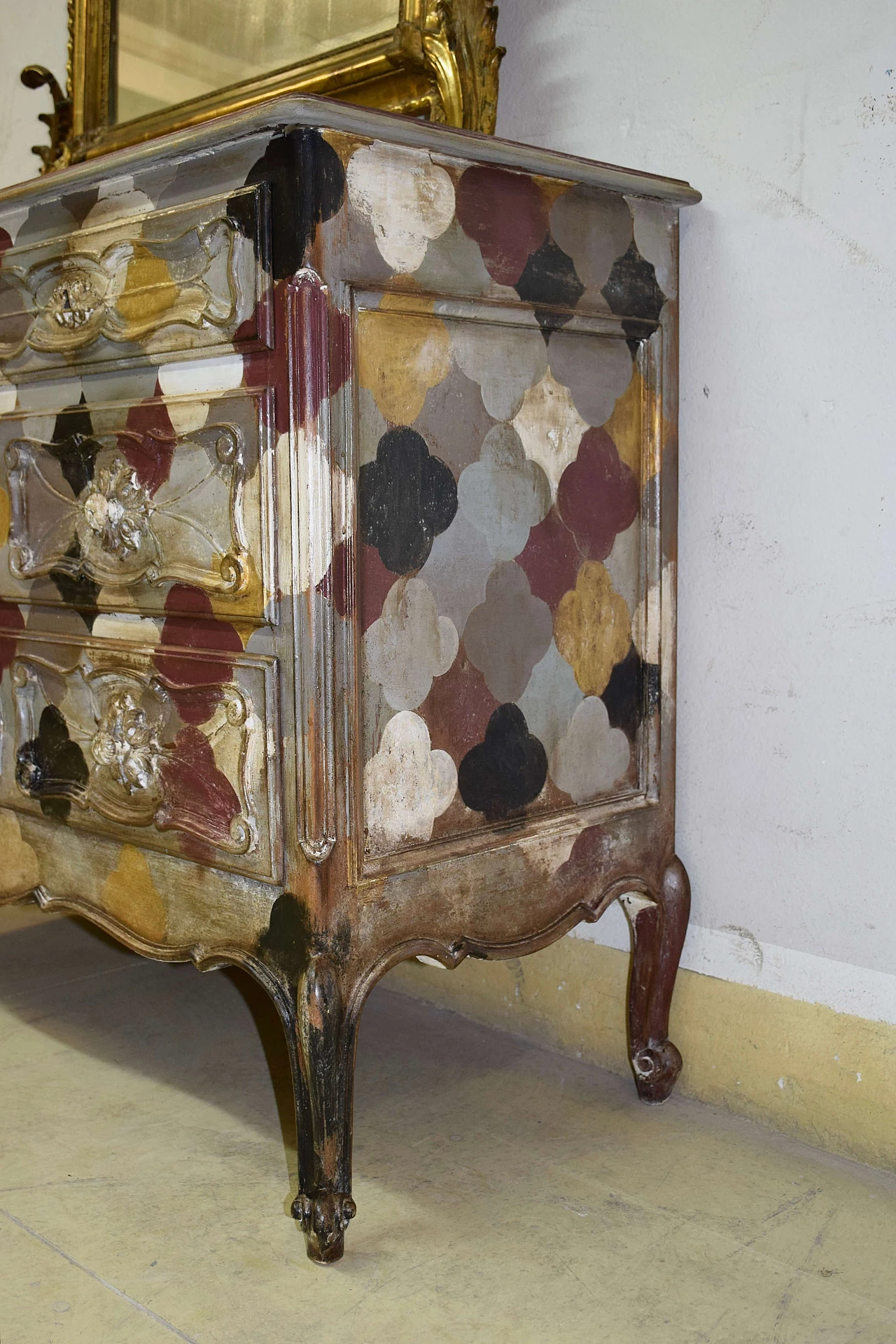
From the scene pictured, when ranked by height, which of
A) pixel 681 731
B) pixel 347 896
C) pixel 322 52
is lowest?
pixel 347 896

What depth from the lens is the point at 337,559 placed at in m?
1.44

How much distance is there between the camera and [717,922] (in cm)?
195

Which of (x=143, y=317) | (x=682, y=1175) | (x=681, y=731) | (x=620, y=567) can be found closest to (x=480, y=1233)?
(x=682, y=1175)

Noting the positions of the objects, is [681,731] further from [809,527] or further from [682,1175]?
[682,1175]

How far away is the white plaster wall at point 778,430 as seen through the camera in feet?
5.62

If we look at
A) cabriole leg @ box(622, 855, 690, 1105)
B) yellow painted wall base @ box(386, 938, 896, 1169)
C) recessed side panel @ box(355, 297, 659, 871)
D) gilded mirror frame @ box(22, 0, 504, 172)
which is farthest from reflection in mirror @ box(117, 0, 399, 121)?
yellow painted wall base @ box(386, 938, 896, 1169)

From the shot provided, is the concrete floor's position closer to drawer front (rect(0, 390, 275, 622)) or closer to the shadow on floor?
the shadow on floor

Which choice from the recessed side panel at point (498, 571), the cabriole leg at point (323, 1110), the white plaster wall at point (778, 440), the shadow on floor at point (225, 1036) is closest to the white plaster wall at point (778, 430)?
the white plaster wall at point (778, 440)

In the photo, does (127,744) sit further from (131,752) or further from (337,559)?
(337,559)

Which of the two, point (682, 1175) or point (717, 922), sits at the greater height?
point (717, 922)

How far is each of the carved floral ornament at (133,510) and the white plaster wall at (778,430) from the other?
78 centimetres

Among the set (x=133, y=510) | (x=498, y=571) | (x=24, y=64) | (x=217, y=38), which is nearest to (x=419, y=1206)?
(x=498, y=571)

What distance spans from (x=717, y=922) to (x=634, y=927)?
0.42 ft

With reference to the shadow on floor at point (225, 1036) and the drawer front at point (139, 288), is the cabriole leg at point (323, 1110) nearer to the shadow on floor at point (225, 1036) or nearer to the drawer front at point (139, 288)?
the shadow on floor at point (225, 1036)
